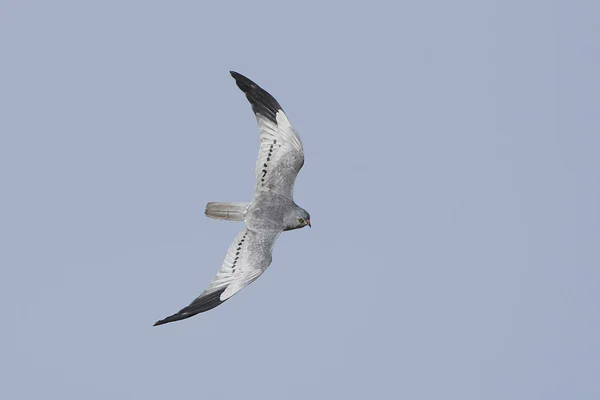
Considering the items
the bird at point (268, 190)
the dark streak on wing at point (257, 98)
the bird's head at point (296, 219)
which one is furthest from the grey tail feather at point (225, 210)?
the dark streak on wing at point (257, 98)

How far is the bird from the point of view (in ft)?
91.6

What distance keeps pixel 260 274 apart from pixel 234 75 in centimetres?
525

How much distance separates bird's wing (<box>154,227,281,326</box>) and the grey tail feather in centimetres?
66

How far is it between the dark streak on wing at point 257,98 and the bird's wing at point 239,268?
120 inches

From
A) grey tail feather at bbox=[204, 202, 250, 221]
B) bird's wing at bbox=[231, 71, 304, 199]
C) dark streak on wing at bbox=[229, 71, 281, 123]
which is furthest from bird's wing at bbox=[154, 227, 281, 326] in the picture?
dark streak on wing at bbox=[229, 71, 281, 123]

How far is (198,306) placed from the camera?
84.9 feet

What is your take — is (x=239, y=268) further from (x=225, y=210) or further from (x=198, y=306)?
(x=225, y=210)

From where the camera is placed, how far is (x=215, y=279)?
26953mm

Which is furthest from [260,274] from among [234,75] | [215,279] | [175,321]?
[234,75]

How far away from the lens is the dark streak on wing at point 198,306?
25094mm

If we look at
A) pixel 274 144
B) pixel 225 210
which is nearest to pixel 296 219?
pixel 225 210

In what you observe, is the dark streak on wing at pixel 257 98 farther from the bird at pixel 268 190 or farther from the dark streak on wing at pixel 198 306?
the dark streak on wing at pixel 198 306

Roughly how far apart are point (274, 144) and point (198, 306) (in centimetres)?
516

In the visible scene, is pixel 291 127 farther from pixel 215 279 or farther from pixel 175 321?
pixel 175 321
